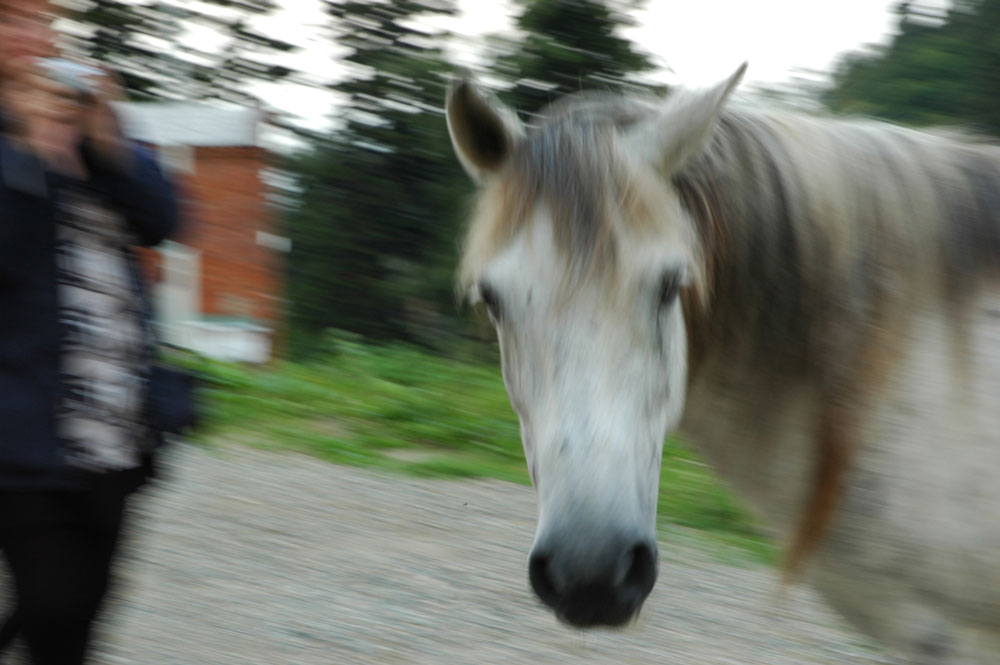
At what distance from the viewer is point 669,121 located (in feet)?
7.27

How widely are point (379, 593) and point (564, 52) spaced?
482cm

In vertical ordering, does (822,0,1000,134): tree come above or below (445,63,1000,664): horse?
below

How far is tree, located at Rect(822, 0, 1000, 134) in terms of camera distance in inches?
491

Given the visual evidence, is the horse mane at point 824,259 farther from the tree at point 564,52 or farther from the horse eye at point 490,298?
the tree at point 564,52

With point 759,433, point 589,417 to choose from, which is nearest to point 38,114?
point 589,417

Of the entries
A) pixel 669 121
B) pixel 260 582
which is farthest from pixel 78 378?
pixel 260 582

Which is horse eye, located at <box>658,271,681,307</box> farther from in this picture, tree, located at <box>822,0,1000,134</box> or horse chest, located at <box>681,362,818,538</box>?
tree, located at <box>822,0,1000,134</box>

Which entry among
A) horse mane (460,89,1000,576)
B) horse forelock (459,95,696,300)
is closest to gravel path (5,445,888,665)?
horse mane (460,89,1000,576)

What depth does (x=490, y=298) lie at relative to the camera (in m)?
2.21

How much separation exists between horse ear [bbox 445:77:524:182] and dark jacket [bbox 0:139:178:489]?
81 centimetres

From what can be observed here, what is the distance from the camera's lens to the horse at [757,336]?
2016 mm

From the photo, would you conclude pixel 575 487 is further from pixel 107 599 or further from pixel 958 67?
pixel 958 67

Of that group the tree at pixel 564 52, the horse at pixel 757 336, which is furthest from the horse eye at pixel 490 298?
the tree at pixel 564 52

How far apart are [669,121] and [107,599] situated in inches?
61.7
